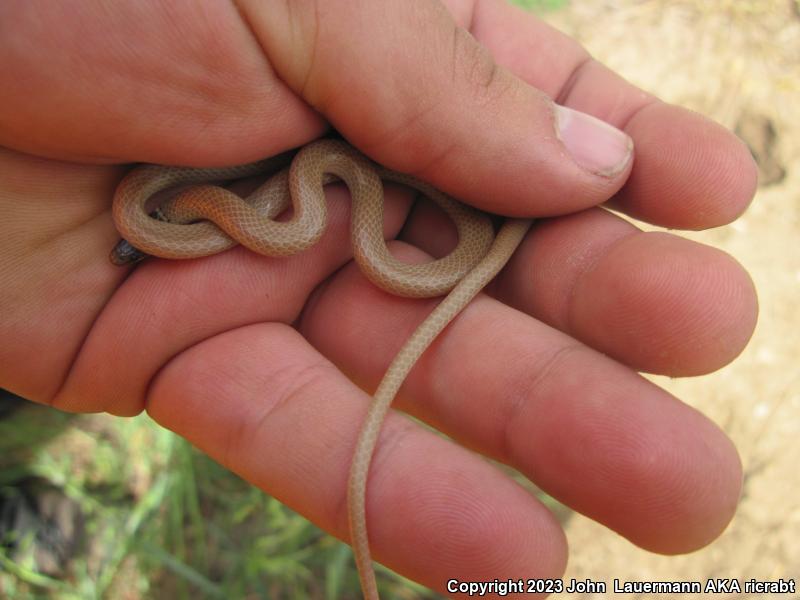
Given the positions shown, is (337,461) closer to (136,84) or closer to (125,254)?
(125,254)

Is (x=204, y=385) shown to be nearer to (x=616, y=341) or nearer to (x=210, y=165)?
(x=210, y=165)

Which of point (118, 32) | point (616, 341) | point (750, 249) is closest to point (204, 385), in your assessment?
point (118, 32)

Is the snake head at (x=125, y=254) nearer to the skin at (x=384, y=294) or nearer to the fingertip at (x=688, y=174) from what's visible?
the skin at (x=384, y=294)

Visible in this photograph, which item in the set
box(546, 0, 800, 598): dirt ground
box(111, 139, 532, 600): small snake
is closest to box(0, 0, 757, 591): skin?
box(111, 139, 532, 600): small snake

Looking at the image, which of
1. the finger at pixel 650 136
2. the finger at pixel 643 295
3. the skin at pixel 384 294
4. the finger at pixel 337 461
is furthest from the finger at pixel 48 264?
the finger at pixel 650 136

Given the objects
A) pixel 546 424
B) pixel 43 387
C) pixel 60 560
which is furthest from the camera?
pixel 60 560

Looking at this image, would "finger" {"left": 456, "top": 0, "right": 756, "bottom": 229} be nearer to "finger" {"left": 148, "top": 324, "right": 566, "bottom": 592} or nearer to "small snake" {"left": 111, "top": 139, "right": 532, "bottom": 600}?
"small snake" {"left": 111, "top": 139, "right": 532, "bottom": 600}

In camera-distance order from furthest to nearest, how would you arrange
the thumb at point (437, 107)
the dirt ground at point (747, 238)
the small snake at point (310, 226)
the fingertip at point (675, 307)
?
the dirt ground at point (747, 238) < the small snake at point (310, 226) < the thumb at point (437, 107) < the fingertip at point (675, 307)
